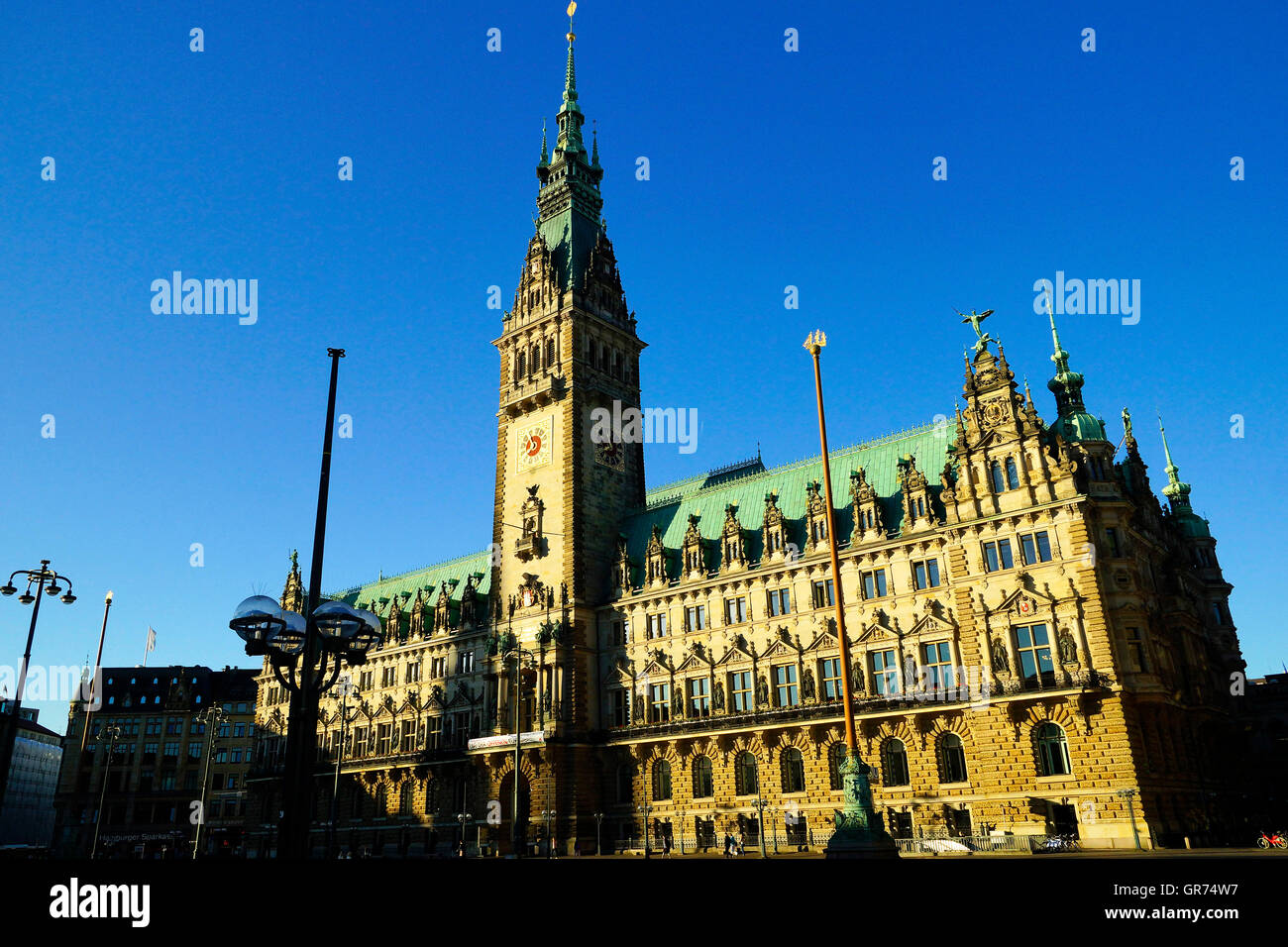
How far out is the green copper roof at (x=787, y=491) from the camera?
61312 millimetres

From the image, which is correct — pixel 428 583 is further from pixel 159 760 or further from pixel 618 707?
pixel 159 760

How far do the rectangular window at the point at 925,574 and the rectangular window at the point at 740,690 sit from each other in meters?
13.6

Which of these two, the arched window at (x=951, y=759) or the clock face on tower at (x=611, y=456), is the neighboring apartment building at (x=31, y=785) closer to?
the clock face on tower at (x=611, y=456)

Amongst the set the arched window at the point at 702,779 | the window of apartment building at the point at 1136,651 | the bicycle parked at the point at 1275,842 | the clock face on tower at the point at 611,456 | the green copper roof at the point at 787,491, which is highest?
the clock face on tower at the point at 611,456

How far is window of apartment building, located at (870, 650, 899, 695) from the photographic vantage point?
5462 cm

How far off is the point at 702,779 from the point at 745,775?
11.6 feet

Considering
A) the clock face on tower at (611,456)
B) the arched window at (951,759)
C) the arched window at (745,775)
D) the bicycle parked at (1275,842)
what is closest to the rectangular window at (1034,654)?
the arched window at (951,759)

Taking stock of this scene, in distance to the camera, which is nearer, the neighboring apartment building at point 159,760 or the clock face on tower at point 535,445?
the clock face on tower at point 535,445

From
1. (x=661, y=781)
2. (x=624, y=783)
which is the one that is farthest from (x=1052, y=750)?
(x=624, y=783)

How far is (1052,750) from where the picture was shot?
4778 cm

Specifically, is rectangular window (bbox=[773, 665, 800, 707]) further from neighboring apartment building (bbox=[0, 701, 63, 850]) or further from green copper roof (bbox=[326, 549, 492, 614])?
neighboring apartment building (bbox=[0, 701, 63, 850])

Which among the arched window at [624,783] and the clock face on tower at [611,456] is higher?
the clock face on tower at [611,456]

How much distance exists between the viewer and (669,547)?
236ft
